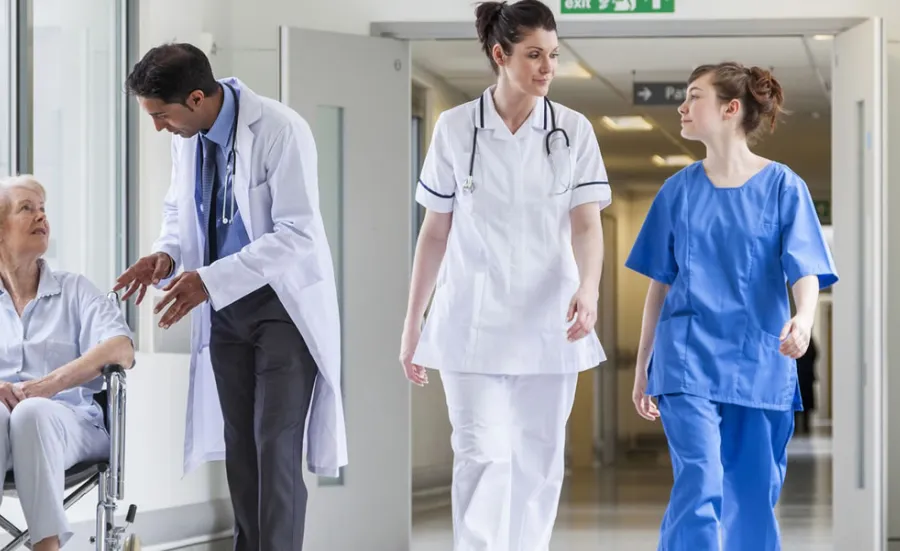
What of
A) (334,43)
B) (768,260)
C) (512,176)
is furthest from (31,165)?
(768,260)

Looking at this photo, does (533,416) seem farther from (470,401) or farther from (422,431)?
(422,431)

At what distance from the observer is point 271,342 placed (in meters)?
3.17

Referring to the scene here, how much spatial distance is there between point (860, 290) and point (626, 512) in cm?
216

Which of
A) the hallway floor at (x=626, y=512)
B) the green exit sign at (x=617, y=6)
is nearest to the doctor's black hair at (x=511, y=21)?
the green exit sign at (x=617, y=6)

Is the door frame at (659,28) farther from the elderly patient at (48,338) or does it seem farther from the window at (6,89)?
the elderly patient at (48,338)

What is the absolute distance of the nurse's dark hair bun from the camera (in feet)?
10.7

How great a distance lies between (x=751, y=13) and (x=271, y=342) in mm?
3083

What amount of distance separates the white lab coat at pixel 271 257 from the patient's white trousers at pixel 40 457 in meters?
0.37

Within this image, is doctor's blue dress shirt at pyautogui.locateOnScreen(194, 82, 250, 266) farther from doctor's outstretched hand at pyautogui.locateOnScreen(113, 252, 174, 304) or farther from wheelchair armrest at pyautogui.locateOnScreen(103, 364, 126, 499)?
wheelchair armrest at pyautogui.locateOnScreen(103, 364, 126, 499)

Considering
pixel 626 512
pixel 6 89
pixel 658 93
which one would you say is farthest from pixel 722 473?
pixel 658 93

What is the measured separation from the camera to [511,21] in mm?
3166

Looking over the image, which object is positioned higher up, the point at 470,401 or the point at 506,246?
the point at 506,246

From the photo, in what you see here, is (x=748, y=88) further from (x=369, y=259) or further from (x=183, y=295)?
(x=369, y=259)

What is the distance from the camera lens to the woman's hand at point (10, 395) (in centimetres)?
311
